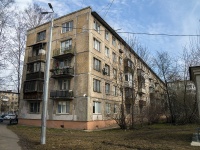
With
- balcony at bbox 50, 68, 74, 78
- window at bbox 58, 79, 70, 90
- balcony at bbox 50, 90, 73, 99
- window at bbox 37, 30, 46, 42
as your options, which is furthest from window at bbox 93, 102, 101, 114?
window at bbox 37, 30, 46, 42

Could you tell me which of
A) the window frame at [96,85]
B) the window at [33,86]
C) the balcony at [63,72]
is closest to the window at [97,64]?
the window frame at [96,85]

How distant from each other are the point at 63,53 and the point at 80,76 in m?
4.16

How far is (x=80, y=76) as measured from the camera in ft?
81.8

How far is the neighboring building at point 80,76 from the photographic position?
79.1 ft

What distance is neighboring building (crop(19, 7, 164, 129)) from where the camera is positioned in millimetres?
24109

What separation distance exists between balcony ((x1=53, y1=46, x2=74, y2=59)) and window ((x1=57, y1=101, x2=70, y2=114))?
238 inches

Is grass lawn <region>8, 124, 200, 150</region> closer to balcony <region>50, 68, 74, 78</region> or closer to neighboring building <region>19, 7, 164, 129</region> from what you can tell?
neighboring building <region>19, 7, 164, 129</region>

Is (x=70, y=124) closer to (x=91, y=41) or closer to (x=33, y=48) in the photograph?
(x=91, y=41)

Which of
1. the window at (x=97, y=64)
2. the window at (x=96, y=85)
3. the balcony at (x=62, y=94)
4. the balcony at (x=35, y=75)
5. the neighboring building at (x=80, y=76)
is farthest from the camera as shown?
the balcony at (x=35, y=75)

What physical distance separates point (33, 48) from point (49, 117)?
11519 mm

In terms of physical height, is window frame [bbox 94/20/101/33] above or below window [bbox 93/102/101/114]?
above

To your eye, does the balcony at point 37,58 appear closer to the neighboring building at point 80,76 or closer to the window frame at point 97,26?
the neighboring building at point 80,76

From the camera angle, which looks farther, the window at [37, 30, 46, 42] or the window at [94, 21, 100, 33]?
the window at [37, 30, 46, 42]

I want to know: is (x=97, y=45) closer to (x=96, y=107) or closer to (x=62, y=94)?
(x=62, y=94)
